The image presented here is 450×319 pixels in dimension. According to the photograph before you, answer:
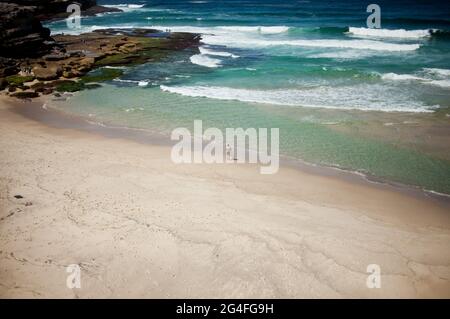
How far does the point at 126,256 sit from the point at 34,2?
55351mm

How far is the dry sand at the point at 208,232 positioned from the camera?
7.26 meters

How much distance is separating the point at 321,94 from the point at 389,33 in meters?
22.2

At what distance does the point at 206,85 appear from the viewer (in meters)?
22.1

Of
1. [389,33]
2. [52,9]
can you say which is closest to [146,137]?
[389,33]

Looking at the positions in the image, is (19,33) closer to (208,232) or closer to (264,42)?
(264,42)

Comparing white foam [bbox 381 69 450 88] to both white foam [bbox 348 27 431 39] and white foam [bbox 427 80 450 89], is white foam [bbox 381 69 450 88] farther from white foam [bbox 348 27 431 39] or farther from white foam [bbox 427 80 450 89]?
white foam [bbox 348 27 431 39]

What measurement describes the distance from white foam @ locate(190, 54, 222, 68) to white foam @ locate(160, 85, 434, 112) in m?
5.75

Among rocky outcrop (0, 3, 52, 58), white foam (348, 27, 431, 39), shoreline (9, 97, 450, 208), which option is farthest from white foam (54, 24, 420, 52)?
shoreline (9, 97, 450, 208)

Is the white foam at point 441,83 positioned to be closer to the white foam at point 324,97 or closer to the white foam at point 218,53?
the white foam at point 324,97

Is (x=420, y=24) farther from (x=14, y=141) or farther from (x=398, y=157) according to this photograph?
(x=14, y=141)

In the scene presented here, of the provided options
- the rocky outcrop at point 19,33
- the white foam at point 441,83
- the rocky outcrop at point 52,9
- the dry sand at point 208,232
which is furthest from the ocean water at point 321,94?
the rocky outcrop at point 52,9

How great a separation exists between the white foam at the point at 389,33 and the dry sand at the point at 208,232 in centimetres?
3057

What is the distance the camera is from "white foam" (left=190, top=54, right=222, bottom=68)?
26.8 meters
